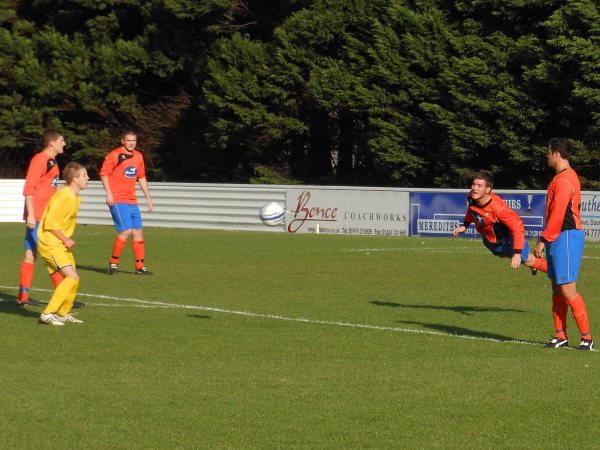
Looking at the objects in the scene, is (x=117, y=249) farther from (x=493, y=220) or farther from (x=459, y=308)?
(x=493, y=220)

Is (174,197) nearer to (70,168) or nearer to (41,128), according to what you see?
(41,128)

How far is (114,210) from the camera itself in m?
17.8

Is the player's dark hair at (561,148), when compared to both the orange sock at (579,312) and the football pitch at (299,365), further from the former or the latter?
the football pitch at (299,365)

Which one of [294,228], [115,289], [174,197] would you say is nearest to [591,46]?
[294,228]

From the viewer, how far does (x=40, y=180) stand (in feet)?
45.2

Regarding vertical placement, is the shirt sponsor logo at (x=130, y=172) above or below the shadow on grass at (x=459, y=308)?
above

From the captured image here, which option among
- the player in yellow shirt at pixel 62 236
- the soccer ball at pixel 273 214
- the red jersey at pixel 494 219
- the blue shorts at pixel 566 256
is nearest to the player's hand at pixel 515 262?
the blue shorts at pixel 566 256

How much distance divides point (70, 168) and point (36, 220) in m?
2.06

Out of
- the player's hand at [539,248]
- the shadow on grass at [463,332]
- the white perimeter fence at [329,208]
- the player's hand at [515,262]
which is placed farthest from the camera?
the white perimeter fence at [329,208]

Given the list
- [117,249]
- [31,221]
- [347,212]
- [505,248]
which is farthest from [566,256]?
[347,212]

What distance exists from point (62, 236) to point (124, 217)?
231 inches

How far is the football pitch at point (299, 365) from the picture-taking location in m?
7.27

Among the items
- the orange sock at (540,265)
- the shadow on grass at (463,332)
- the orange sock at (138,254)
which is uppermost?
the orange sock at (540,265)

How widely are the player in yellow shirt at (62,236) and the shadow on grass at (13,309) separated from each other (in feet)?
3.60
